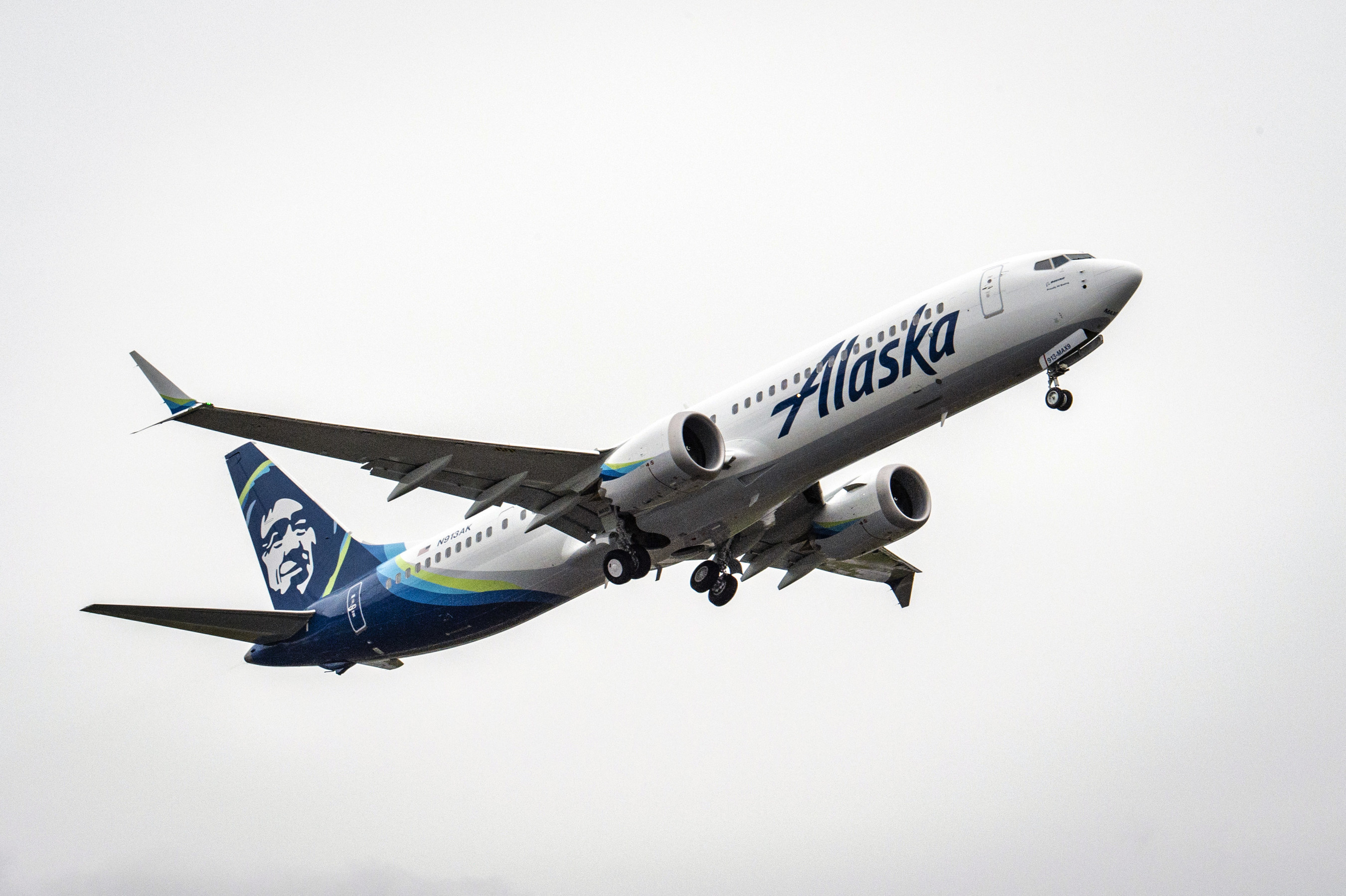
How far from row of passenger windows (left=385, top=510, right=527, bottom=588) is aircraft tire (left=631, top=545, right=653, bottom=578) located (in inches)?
124

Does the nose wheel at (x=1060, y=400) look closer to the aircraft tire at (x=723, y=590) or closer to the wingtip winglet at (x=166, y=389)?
the aircraft tire at (x=723, y=590)

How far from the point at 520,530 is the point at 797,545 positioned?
6.48 m

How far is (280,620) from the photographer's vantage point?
3180 centimetres

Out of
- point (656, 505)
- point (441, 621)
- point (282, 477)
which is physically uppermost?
point (282, 477)

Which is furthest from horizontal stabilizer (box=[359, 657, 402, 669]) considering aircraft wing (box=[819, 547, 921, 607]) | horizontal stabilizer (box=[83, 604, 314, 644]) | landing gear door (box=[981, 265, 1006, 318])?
landing gear door (box=[981, 265, 1006, 318])

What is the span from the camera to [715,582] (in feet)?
99.0

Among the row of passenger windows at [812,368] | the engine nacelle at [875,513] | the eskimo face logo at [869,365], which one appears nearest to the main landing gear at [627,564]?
the row of passenger windows at [812,368]

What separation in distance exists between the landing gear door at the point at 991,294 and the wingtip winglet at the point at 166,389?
46.4 feet

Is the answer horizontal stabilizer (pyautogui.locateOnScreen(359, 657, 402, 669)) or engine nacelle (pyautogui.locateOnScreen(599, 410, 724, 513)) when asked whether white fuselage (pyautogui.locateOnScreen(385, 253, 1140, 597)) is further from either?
horizontal stabilizer (pyautogui.locateOnScreen(359, 657, 402, 669))

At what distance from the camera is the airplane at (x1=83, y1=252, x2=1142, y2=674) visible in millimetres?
24703

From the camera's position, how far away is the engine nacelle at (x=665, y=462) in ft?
82.9

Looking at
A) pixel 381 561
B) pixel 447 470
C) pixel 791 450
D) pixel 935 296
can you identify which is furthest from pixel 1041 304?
pixel 381 561

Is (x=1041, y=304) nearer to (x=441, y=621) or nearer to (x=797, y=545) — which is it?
(x=797, y=545)

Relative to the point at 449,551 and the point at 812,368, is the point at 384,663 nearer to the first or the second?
the point at 449,551
